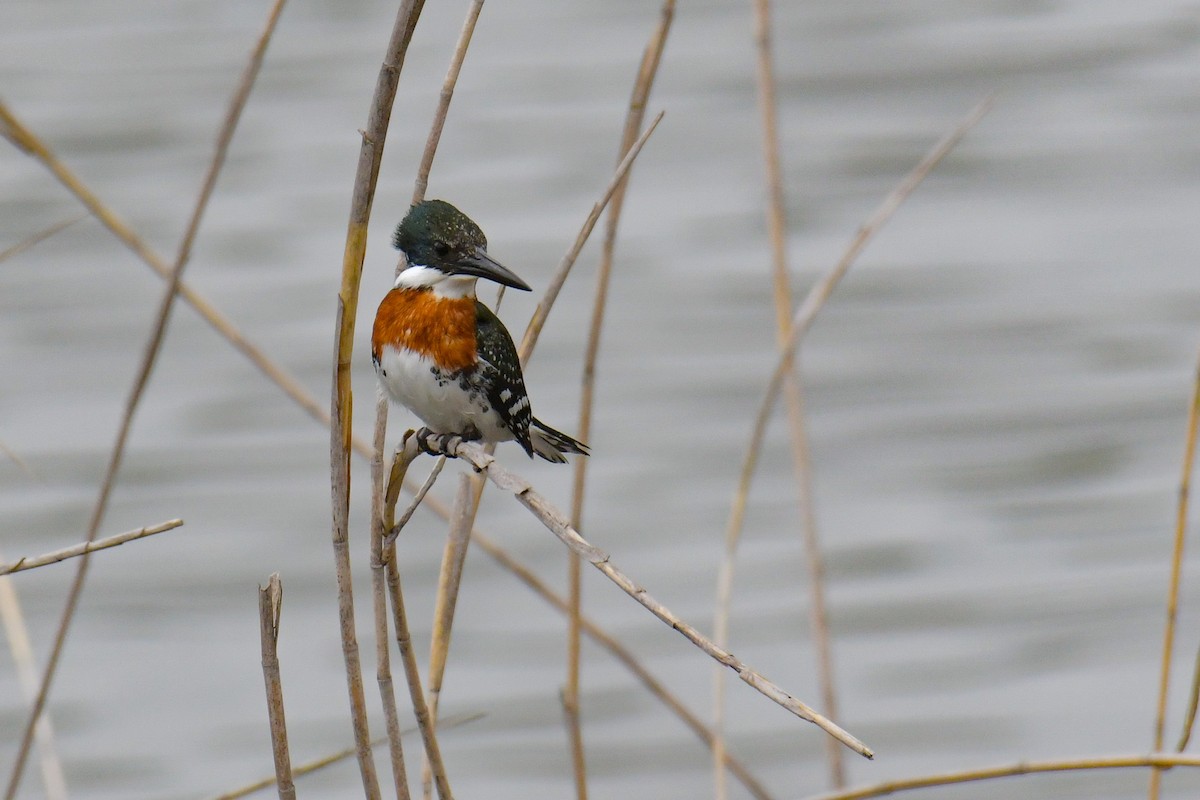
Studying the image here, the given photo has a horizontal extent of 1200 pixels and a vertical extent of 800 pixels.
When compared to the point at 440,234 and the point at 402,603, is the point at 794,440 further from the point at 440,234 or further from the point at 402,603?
the point at 402,603

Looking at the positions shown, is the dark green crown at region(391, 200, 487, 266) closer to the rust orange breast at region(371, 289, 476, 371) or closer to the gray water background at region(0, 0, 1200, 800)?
the rust orange breast at region(371, 289, 476, 371)

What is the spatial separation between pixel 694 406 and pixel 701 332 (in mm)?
462

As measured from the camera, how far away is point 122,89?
867 centimetres

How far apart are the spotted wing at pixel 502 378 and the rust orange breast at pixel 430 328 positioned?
0.03m

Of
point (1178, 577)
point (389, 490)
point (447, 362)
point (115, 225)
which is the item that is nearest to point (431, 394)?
point (447, 362)

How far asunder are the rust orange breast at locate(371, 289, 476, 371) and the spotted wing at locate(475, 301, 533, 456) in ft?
0.09

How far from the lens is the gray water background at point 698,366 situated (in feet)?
19.7

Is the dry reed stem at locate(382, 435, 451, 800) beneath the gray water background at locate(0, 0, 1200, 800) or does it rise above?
beneath

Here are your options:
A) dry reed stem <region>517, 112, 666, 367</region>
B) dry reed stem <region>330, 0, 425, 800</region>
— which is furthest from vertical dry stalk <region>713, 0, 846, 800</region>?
dry reed stem <region>330, 0, 425, 800</region>

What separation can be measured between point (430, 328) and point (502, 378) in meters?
0.16

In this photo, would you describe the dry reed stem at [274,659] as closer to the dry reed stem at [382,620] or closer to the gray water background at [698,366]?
the dry reed stem at [382,620]

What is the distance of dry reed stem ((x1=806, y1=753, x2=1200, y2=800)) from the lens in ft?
7.80

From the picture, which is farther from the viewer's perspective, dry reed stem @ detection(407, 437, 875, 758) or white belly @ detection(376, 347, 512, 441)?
white belly @ detection(376, 347, 512, 441)

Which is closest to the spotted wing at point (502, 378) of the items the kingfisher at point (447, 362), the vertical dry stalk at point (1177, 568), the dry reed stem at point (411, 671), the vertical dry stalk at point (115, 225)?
the kingfisher at point (447, 362)
